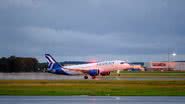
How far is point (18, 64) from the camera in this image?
158 m

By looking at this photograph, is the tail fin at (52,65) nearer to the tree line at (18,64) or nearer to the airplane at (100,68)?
the airplane at (100,68)

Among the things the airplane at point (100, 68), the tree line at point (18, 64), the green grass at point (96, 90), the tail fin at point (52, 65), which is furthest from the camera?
the tree line at point (18, 64)

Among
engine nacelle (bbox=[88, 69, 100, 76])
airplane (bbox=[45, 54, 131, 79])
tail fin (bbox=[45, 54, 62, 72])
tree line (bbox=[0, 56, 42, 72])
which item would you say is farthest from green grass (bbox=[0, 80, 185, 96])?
tree line (bbox=[0, 56, 42, 72])

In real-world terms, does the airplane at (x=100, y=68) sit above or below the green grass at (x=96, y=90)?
above

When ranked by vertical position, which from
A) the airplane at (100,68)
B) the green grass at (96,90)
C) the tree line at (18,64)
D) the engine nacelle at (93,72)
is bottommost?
the green grass at (96,90)

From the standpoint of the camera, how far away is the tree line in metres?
149

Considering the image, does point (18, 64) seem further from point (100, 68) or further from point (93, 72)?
point (93, 72)

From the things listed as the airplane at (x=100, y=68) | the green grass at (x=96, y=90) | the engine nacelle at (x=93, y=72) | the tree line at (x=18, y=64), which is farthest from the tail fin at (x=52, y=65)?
the green grass at (x=96, y=90)

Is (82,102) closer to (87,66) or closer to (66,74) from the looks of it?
(87,66)

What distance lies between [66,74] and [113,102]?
2953 inches

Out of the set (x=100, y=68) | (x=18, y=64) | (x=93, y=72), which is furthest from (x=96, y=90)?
(x=18, y=64)

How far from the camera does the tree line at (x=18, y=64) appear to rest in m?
149

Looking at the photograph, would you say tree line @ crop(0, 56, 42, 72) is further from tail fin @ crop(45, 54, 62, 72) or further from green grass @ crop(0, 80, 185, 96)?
green grass @ crop(0, 80, 185, 96)

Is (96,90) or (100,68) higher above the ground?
A: (100,68)
